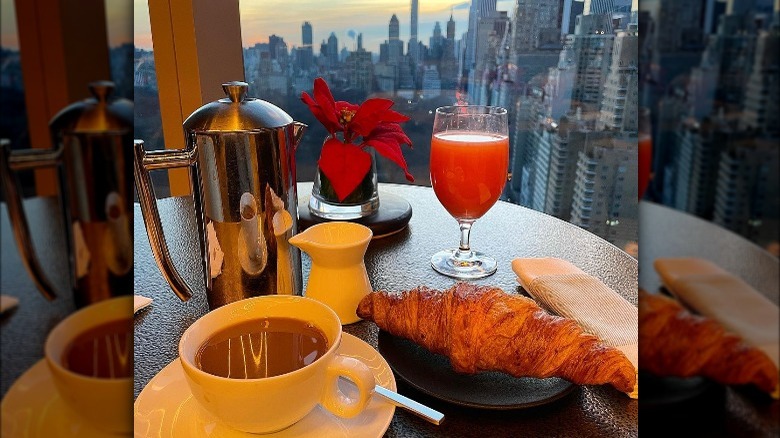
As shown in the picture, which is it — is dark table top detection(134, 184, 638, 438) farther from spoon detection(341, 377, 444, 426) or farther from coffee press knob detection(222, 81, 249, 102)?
coffee press knob detection(222, 81, 249, 102)

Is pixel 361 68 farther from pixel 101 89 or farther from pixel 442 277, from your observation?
pixel 101 89

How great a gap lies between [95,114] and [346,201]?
822 millimetres

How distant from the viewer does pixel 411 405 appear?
47cm

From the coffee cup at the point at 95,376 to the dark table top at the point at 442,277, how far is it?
1.26 feet

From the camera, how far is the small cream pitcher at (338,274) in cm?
64

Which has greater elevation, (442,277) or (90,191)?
(90,191)

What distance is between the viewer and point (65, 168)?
91 mm

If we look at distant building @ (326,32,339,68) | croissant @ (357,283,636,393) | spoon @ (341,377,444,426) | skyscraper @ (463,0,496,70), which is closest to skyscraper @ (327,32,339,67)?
distant building @ (326,32,339,68)

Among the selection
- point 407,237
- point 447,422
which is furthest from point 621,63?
point 447,422

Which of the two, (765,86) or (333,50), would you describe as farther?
(333,50)


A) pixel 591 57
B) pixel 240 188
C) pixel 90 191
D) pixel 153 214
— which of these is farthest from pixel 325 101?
pixel 591 57

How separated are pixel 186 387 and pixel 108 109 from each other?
17.8 inches

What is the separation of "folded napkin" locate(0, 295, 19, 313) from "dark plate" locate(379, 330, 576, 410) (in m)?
0.42

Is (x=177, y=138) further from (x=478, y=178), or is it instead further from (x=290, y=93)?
(x=478, y=178)
